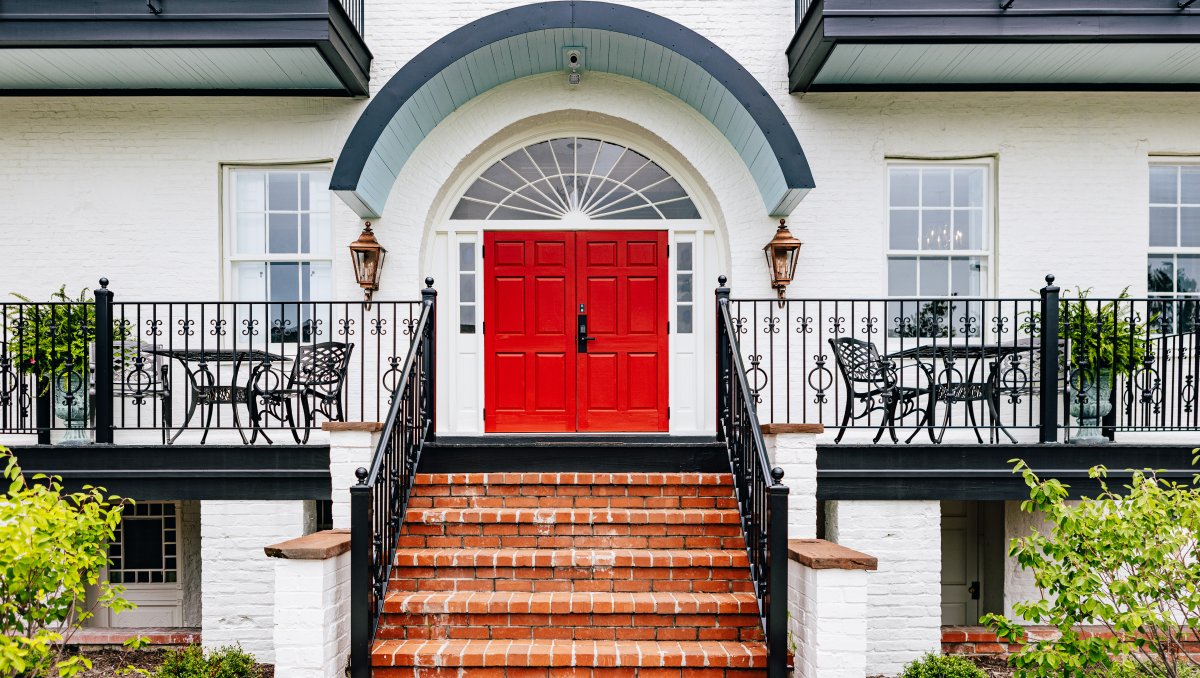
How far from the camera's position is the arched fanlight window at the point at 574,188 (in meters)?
7.77

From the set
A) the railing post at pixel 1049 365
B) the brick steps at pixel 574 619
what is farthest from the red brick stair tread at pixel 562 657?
the railing post at pixel 1049 365

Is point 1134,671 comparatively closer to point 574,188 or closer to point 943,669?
point 943,669

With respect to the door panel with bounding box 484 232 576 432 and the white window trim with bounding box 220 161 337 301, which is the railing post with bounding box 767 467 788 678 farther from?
the white window trim with bounding box 220 161 337 301

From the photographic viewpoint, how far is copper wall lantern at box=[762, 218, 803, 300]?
6.98m

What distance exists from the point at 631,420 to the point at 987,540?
3.61 meters

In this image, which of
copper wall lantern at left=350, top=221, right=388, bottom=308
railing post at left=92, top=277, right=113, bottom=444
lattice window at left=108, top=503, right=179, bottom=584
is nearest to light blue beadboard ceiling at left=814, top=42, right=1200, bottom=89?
copper wall lantern at left=350, top=221, right=388, bottom=308

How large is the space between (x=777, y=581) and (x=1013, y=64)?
16.8 feet

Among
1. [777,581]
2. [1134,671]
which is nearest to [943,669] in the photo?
[1134,671]

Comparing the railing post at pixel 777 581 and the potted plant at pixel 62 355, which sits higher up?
the potted plant at pixel 62 355

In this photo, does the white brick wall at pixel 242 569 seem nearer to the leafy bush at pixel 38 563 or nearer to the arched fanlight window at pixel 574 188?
the leafy bush at pixel 38 563

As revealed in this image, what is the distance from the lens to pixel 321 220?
7.49m

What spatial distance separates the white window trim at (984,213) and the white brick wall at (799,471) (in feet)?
8.54

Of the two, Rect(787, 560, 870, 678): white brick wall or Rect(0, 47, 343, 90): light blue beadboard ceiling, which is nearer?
Rect(787, 560, 870, 678): white brick wall

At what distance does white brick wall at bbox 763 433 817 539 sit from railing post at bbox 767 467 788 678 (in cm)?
90
